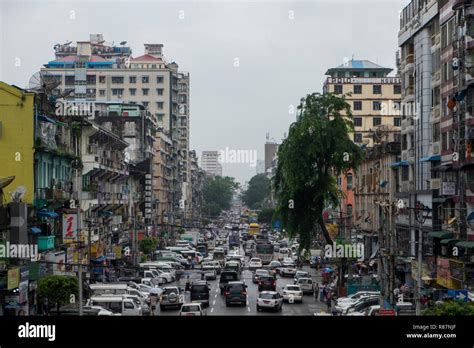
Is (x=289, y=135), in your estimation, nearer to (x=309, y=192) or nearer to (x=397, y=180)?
(x=309, y=192)

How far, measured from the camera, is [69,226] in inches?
1491

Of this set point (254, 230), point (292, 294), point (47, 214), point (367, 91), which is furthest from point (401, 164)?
point (254, 230)

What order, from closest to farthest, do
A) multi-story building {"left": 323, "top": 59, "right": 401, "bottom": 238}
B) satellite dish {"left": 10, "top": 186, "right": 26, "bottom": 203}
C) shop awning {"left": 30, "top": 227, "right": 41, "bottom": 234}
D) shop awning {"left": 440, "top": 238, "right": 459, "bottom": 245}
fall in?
1. satellite dish {"left": 10, "top": 186, "right": 26, "bottom": 203}
2. shop awning {"left": 440, "top": 238, "right": 459, "bottom": 245}
3. shop awning {"left": 30, "top": 227, "right": 41, "bottom": 234}
4. multi-story building {"left": 323, "top": 59, "right": 401, "bottom": 238}

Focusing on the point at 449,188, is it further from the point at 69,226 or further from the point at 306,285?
the point at 69,226

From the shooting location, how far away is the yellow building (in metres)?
27.9

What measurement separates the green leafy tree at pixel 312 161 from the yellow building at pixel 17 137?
14789 millimetres

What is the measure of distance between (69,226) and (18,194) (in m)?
10.4

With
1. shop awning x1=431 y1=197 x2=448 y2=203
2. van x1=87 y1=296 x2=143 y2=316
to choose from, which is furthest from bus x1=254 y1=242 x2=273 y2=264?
van x1=87 y1=296 x2=143 y2=316

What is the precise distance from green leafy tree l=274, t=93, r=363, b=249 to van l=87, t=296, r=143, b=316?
14640 millimetres

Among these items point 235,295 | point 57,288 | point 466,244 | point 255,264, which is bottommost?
point 255,264

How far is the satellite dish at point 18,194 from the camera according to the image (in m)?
27.3

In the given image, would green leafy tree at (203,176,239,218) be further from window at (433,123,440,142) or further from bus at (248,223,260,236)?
window at (433,123,440,142)

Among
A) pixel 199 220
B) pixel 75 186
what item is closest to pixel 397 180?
pixel 75 186
